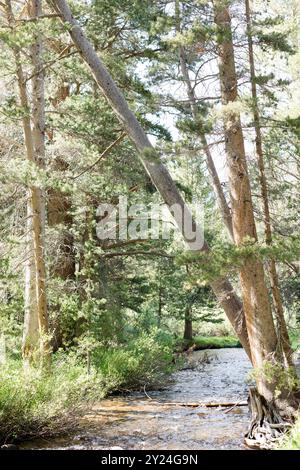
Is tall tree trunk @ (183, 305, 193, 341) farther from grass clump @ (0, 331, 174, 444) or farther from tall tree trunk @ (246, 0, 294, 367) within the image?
tall tree trunk @ (246, 0, 294, 367)

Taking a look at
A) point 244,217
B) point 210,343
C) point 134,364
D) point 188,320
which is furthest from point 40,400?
point 210,343

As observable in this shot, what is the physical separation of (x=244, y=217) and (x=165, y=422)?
165 inches

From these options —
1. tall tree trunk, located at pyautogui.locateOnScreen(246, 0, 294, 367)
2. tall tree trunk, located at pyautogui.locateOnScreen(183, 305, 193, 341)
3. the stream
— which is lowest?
the stream

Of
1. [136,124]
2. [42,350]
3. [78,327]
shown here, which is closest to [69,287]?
[78,327]

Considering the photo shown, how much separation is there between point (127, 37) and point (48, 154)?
11.8 ft

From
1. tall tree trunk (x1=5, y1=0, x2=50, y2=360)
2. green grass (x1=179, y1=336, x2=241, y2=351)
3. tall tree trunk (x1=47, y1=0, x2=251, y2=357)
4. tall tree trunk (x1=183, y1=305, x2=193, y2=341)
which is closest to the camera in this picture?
tall tree trunk (x1=47, y1=0, x2=251, y2=357)

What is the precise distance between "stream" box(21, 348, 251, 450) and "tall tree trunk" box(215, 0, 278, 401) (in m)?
1.41

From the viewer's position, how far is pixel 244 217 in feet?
25.7

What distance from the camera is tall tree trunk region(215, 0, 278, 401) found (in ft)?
24.6

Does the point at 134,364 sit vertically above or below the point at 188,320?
below

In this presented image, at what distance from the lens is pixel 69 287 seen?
1196 cm

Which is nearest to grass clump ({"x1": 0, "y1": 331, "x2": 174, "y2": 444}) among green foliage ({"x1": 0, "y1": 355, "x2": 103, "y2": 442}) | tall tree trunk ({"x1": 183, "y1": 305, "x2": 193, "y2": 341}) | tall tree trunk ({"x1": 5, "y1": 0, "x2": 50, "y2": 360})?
green foliage ({"x1": 0, "y1": 355, "x2": 103, "y2": 442})

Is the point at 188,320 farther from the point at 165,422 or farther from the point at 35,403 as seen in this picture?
the point at 35,403
